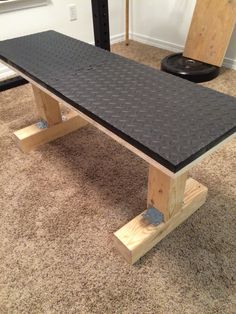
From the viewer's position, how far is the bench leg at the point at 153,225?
0.94 meters

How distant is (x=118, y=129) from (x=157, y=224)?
0.39 meters

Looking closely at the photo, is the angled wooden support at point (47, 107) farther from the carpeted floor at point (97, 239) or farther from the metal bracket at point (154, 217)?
the metal bracket at point (154, 217)

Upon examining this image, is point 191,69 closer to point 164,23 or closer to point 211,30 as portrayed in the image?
point 211,30

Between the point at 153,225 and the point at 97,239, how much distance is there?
218 millimetres

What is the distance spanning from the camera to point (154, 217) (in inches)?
40.2

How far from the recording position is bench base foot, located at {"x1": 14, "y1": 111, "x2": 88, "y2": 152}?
1510 millimetres

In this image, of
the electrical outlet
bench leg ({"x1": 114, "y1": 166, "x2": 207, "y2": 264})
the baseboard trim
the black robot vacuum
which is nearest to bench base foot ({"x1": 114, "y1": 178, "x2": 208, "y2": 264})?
bench leg ({"x1": 114, "y1": 166, "x2": 207, "y2": 264})

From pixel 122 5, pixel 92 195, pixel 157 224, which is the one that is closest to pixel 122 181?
pixel 92 195

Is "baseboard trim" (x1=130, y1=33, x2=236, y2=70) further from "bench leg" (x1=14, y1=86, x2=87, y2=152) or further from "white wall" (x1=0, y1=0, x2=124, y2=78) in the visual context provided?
"bench leg" (x1=14, y1=86, x2=87, y2=152)

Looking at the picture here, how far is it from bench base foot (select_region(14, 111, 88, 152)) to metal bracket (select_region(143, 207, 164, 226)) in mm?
724

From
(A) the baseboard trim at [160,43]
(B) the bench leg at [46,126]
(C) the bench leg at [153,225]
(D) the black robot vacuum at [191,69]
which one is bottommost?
(A) the baseboard trim at [160,43]

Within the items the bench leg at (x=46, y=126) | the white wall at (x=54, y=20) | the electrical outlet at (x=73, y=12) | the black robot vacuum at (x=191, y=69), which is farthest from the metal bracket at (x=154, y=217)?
the electrical outlet at (x=73, y=12)

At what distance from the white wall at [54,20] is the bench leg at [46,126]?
993mm

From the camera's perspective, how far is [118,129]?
830 mm
